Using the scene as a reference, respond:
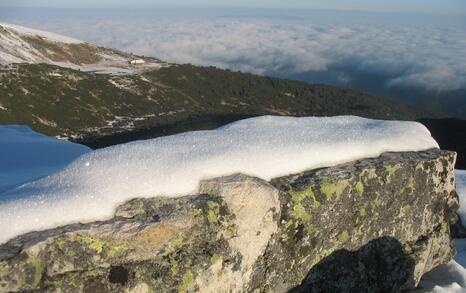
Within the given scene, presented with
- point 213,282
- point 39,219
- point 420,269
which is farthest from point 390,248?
point 39,219

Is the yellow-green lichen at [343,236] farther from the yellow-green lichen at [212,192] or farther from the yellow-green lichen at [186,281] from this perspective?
the yellow-green lichen at [186,281]

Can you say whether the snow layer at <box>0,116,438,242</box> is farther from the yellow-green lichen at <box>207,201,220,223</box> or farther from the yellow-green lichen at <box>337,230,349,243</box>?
the yellow-green lichen at <box>337,230,349,243</box>

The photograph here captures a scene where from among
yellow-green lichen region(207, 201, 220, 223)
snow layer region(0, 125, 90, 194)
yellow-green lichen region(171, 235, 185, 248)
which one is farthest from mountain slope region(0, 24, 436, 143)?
yellow-green lichen region(171, 235, 185, 248)

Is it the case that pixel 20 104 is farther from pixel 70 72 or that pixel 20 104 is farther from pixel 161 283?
pixel 161 283

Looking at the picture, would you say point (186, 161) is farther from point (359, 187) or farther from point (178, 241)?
point (359, 187)

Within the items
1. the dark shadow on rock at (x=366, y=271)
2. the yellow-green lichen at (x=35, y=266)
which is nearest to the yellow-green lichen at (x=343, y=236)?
the dark shadow on rock at (x=366, y=271)

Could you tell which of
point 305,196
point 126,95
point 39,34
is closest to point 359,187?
point 305,196
